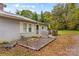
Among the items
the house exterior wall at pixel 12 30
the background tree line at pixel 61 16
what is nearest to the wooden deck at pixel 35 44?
the house exterior wall at pixel 12 30

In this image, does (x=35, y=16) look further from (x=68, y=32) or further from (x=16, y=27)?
(x=68, y=32)

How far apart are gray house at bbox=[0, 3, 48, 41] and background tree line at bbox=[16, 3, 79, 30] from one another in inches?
5.8

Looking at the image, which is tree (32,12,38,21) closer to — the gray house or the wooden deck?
the gray house

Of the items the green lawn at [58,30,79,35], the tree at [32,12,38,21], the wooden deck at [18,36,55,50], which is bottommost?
the wooden deck at [18,36,55,50]

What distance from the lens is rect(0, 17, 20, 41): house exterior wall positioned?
5.15 metres

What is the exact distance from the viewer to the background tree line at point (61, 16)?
16.9 feet

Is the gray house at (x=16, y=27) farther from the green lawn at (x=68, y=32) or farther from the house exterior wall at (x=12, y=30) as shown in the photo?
the green lawn at (x=68, y=32)

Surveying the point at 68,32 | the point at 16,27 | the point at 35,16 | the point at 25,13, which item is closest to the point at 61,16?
the point at 68,32

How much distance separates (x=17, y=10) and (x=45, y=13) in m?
0.65

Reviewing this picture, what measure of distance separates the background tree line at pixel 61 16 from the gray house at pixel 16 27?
0.48 feet

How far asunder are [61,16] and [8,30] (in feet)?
4.14

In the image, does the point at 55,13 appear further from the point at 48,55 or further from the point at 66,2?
the point at 48,55

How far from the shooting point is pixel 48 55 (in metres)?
5.17

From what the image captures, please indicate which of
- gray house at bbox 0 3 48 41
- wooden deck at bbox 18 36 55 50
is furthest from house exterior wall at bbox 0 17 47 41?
wooden deck at bbox 18 36 55 50
